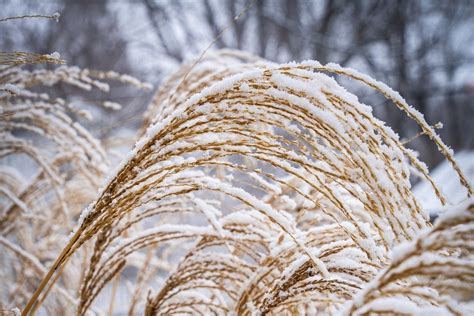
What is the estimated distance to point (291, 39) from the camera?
761 cm

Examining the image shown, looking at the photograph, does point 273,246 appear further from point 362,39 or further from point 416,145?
point 416,145

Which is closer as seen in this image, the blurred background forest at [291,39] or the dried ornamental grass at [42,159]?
the dried ornamental grass at [42,159]

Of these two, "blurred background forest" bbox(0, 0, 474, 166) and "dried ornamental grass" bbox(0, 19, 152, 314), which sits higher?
"blurred background forest" bbox(0, 0, 474, 166)

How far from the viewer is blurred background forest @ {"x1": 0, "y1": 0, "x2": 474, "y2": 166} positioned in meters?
6.73

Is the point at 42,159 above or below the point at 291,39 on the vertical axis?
below

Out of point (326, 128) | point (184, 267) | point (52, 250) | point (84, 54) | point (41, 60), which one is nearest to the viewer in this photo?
point (326, 128)

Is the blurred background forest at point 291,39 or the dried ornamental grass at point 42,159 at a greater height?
the blurred background forest at point 291,39

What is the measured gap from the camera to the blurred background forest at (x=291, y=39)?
6727 millimetres

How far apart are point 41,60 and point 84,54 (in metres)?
7.24

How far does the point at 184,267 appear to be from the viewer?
2.62 feet

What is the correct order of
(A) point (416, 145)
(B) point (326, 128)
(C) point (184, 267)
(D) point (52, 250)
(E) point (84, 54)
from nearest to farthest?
(B) point (326, 128) < (C) point (184, 267) < (D) point (52, 250) < (E) point (84, 54) < (A) point (416, 145)

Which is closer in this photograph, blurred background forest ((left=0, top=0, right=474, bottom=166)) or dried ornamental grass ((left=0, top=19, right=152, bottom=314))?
dried ornamental grass ((left=0, top=19, right=152, bottom=314))

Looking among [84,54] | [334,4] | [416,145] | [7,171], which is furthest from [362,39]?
[7,171]

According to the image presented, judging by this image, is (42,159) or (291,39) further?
(291,39)
